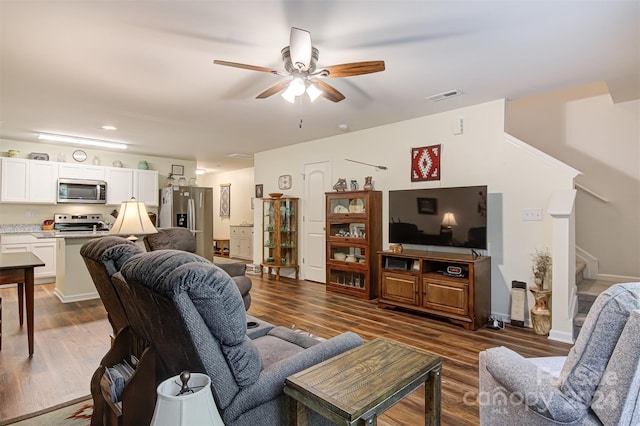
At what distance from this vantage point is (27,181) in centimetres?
569

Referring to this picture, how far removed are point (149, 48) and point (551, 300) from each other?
4.35 metres

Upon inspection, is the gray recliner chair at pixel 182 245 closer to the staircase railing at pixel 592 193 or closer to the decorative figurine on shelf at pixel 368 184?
the decorative figurine on shelf at pixel 368 184

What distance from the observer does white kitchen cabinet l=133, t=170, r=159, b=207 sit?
688 centimetres

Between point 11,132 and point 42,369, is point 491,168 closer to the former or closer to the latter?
point 42,369

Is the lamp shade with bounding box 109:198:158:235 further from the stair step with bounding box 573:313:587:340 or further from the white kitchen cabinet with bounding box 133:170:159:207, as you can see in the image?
the stair step with bounding box 573:313:587:340

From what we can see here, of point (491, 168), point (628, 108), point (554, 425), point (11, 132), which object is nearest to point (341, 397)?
point (554, 425)

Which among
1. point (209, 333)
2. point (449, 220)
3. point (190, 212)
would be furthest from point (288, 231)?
point (209, 333)

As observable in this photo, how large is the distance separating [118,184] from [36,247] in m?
1.71

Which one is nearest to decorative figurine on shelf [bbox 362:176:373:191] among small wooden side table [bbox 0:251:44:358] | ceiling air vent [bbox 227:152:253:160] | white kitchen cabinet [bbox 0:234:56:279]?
ceiling air vent [bbox 227:152:253:160]

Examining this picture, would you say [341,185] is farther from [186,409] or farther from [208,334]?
[186,409]

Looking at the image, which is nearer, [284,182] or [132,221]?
[132,221]

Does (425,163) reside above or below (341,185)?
above

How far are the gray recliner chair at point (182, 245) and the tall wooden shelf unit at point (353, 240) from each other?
174 centimetres

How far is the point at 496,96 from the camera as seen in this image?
3740mm
